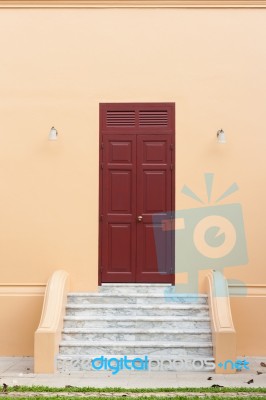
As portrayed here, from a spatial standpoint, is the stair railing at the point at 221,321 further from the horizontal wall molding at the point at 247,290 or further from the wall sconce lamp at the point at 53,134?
the wall sconce lamp at the point at 53,134

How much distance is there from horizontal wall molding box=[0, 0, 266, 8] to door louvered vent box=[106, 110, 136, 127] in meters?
1.71

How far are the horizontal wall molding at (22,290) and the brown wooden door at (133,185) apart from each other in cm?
105

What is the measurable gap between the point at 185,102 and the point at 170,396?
5.04 meters

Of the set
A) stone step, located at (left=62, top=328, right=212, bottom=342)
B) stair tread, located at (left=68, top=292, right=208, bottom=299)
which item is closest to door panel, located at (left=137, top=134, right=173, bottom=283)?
stair tread, located at (left=68, top=292, right=208, bottom=299)

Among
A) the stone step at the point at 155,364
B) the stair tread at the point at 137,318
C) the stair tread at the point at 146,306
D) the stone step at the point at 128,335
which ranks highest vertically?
the stair tread at the point at 146,306

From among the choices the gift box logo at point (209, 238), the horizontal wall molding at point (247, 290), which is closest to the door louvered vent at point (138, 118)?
the gift box logo at point (209, 238)

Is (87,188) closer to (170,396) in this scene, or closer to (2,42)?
(2,42)

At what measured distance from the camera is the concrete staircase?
976 centimetres

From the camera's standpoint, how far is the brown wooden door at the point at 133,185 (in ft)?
36.9

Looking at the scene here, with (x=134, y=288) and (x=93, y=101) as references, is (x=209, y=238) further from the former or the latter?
(x=93, y=101)

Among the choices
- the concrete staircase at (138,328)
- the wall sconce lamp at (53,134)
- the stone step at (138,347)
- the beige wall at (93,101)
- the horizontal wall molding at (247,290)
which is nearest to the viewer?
the concrete staircase at (138,328)

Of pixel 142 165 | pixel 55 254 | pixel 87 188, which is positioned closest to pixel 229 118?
pixel 142 165

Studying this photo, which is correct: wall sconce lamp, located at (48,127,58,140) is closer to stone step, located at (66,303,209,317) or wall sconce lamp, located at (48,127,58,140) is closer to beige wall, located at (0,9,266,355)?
Result: beige wall, located at (0,9,266,355)

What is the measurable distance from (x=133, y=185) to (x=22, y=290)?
242 cm
